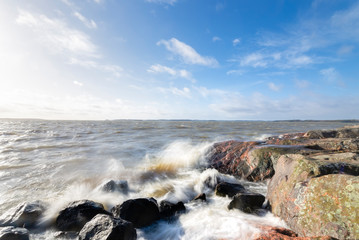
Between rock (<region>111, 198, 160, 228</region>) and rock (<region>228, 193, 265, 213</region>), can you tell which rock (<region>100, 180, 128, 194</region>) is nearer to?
rock (<region>111, 198, 160, 228</region>)

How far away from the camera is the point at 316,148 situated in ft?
22.9

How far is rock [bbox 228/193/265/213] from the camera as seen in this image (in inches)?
174

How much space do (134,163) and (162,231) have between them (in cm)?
634

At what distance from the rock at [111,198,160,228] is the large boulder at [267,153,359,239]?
9.31 feet

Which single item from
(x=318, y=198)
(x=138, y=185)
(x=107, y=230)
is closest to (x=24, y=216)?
(x=107, y=230)

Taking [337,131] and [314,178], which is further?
[337,131]

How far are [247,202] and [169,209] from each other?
2001 millimetres

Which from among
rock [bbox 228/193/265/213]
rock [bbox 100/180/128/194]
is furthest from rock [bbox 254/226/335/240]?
rock [bbox 100/180/128/194]

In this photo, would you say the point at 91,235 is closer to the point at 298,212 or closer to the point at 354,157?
the point at 298,212

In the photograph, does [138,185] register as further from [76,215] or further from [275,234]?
[275,234]

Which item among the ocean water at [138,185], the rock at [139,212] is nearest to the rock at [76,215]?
the ocean water at [138,185]

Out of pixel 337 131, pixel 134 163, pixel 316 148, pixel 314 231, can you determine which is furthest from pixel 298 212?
pixel 337 131

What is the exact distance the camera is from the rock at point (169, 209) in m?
4.51

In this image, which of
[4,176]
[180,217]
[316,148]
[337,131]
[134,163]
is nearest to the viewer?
[180,217]
